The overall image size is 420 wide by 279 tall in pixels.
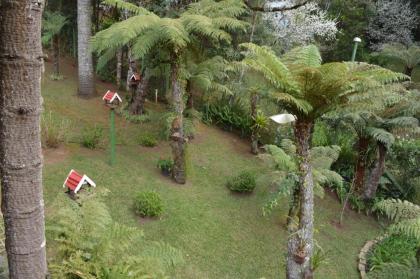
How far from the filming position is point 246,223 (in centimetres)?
618

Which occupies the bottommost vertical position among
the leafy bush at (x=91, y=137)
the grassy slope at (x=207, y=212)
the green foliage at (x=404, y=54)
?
the grassy slope at (x=207, y=212)

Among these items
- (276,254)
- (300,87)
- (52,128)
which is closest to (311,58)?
(300,87)

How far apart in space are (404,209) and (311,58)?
79.6 inches

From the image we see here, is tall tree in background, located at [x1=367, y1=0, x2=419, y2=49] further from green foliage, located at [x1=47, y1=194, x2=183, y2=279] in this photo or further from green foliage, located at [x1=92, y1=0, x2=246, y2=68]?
green foliage, located at [x1=47, y1=194, x2=183, y2=279]

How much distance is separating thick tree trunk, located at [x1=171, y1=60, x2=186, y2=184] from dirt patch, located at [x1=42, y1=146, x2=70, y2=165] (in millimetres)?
1701

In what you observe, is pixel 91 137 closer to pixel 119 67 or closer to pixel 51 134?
pixel 51 134

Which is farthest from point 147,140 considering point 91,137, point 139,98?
point 139,98

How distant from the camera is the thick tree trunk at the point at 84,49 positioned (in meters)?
8.34

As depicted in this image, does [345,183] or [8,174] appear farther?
[345,183]

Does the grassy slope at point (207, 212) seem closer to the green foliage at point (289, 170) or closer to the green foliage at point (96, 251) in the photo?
the green foliage at point (289, 170)

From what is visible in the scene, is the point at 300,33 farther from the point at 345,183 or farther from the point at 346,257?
the point at 346,257

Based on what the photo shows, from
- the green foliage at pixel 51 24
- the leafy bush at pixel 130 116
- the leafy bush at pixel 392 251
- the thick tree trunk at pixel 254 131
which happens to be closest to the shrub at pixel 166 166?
the leafy bush at pixel 130 116

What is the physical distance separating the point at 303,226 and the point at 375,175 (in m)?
3.68

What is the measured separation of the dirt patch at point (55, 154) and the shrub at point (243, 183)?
2680mm
